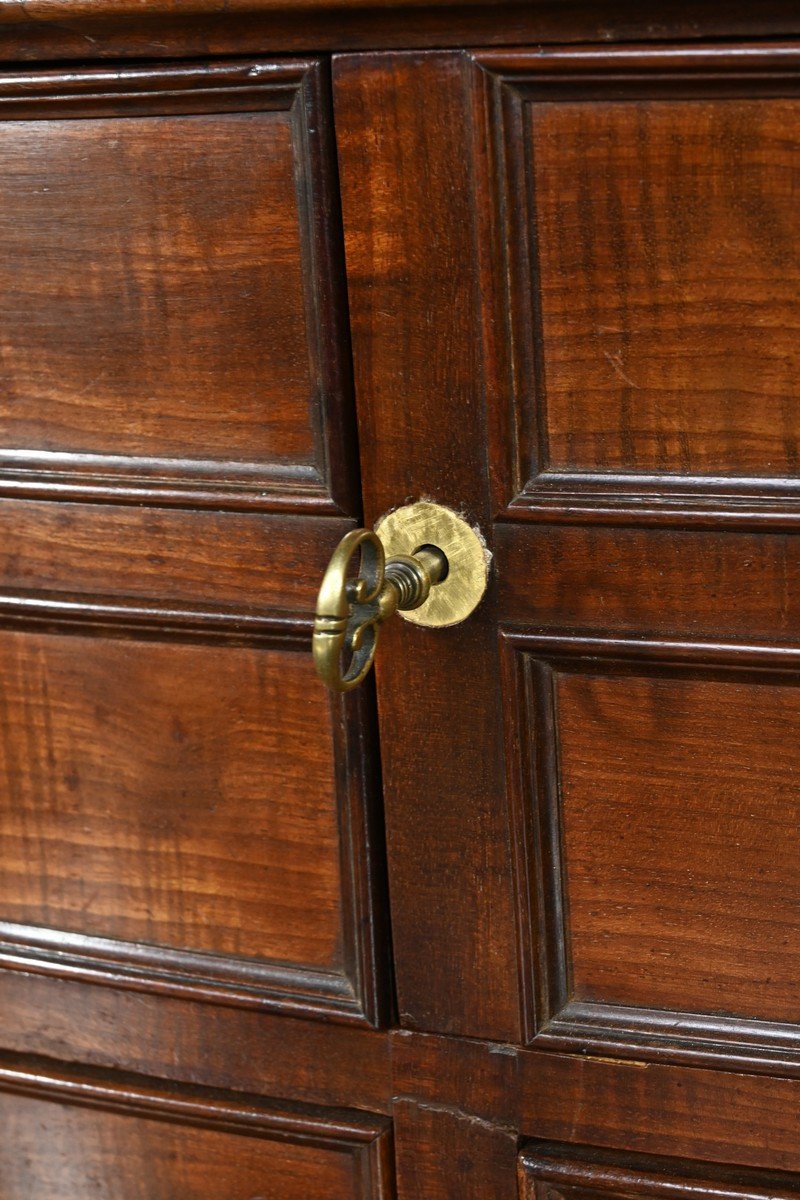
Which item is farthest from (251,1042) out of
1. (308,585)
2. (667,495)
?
(667,495)

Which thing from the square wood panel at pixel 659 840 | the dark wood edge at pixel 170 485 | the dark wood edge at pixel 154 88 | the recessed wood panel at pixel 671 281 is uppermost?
the dark wood edge at pixel 154 88

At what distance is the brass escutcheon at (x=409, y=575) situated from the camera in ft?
1.86

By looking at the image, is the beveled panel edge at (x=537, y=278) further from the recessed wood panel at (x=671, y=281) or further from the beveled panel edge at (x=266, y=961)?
the beveled panel edge at (x=266, y=961)

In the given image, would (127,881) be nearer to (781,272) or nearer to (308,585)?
(308,585)

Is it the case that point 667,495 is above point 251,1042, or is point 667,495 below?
above

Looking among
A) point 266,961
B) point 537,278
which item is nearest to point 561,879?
point 266,961

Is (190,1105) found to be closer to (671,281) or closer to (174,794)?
(174,794)

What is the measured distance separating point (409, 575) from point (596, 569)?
8cm

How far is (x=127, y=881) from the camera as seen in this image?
72 cm

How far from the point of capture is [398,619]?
2.11 ft

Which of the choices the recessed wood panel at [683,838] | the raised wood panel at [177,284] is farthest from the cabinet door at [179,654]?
the recessed wood panel at [683,838]

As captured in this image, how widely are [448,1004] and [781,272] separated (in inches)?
14.2

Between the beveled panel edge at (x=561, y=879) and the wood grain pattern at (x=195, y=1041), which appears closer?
the beveled panel edge at (x=561, y=879)

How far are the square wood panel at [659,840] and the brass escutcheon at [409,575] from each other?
4 centimetres
